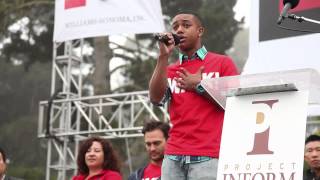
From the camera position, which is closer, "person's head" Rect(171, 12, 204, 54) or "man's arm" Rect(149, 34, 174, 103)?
"man's arm" Rect(149, 34, 174, 103)

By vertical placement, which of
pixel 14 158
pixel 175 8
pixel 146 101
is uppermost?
pixel 175 8

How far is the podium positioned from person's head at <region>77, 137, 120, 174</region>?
6.55 feet

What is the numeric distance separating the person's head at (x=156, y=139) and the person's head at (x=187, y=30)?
1.17 m

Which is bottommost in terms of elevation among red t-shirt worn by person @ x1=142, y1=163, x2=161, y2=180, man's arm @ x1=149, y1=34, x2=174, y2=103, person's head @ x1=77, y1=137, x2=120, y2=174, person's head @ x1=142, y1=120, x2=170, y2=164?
red t-shirt worn by person @ x1=142, y1=163, x2=161, y2=180

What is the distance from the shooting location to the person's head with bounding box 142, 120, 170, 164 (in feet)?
13.1

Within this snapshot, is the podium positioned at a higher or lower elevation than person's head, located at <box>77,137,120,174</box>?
higher

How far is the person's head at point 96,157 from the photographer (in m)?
4.21

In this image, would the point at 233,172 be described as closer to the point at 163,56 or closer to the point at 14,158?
the point at 163,56

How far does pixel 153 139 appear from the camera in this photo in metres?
4.03

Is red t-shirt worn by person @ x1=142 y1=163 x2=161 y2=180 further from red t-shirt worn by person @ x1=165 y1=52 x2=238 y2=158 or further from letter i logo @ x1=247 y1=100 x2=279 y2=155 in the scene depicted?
letter i logo @ x1=247 y1=100 x2=279 y2=155

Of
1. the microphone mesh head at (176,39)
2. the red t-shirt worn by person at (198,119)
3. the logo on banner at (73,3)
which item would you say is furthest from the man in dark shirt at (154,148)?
the logo on banner at (73,3)

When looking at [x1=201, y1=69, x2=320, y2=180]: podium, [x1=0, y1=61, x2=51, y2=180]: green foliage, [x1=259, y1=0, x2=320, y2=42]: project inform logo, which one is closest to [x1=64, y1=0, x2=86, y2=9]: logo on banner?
[x1=259, y1=0, x2=320, y2=42]: project inform logo

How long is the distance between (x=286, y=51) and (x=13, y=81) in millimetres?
17451

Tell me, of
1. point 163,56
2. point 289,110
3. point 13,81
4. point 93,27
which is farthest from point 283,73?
point 13,81
